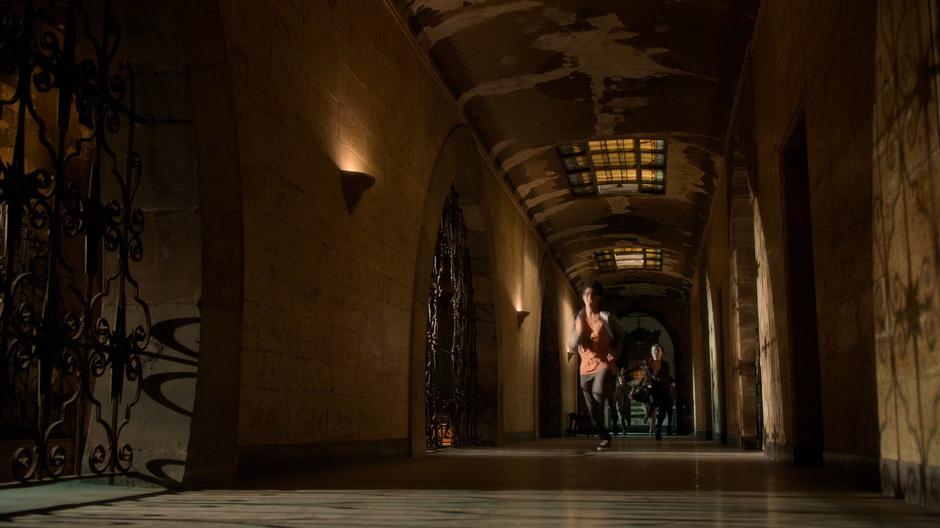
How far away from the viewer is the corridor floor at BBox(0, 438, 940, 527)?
309 centimetres

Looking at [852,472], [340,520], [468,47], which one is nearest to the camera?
[340,520]

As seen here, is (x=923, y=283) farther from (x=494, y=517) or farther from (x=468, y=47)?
(x=468, y=47)

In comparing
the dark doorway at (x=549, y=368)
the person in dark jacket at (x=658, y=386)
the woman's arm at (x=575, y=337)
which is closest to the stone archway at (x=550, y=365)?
the dark doorway at (x=549, y=368)

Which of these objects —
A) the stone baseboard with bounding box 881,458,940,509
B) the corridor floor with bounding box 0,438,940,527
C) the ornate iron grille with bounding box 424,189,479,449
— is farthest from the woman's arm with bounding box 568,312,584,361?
the stone baseboard with bounding box 881,458,940,509

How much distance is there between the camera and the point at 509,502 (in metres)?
3.77

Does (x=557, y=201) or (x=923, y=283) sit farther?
(x=557, y=201)

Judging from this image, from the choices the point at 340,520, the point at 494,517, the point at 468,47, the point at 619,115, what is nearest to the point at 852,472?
the point at 494,517

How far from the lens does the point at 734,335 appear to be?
1074 centimetres

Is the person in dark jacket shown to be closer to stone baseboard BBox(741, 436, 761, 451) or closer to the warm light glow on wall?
stone baseboard BBox(741, 436, 761, 451)

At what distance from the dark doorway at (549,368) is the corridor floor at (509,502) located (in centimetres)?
1284

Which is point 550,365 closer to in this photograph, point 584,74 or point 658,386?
point 658,386

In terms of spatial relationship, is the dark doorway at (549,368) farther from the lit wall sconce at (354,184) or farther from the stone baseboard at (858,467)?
the stone baseboard at (858,467)

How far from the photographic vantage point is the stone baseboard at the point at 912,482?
334 cm

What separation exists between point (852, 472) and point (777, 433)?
2757 mm
